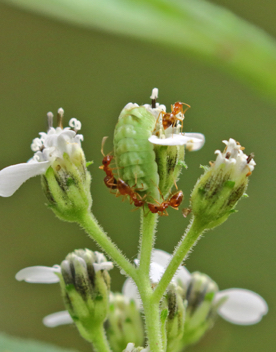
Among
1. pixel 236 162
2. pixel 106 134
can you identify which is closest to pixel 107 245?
pixel 236 162

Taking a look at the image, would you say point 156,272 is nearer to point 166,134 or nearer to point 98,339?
point 98,339

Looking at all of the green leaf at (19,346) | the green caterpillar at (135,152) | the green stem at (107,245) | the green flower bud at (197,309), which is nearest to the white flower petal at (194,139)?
the green caterpillar at (135,152)

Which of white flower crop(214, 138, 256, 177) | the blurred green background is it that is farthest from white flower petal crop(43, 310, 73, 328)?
A: the blurred green background

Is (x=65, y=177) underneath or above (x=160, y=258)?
above

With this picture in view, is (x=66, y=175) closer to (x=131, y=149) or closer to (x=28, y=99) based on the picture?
(x=131, y=149)

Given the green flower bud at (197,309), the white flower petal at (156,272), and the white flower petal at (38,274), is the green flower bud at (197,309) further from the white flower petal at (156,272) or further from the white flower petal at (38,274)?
the white flower petal at (38,274)

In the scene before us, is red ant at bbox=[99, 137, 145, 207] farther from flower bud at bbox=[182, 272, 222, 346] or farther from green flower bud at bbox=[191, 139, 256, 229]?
flower bud at bbox=[182, 272, 222, 346]
